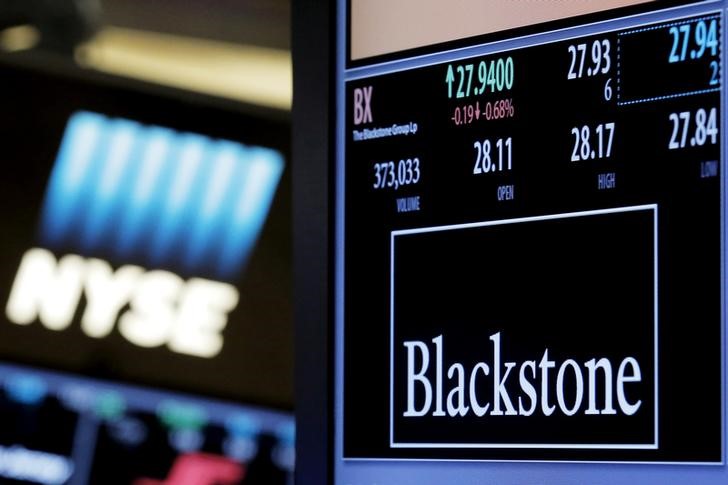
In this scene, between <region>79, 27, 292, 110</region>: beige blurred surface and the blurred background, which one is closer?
the blurred background

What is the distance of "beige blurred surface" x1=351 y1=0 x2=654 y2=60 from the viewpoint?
4.35 ft

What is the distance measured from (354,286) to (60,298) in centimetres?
293

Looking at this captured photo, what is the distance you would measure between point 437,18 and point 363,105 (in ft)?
0.39

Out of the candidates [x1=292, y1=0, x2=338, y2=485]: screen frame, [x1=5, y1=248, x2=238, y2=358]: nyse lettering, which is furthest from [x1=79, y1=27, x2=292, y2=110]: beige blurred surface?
[x1=292, y1=0, x2=338, y2=485]: screen frame

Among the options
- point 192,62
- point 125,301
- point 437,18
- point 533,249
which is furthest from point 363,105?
point 192,62

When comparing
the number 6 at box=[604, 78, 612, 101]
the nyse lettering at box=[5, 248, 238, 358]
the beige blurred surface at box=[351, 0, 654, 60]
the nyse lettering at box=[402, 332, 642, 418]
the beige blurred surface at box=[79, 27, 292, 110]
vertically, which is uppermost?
the beige blurred surface at box=[79, 27, 292, 110]

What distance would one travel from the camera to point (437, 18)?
1.41 metres

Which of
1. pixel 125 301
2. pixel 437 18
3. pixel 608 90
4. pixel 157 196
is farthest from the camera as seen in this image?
pixel 157 196

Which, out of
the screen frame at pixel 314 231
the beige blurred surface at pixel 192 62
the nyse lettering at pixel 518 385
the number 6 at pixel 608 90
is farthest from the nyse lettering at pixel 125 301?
the number 6 at pixel 608 90

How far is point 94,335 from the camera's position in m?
4.18

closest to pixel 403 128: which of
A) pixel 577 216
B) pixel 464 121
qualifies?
pixel 464 121

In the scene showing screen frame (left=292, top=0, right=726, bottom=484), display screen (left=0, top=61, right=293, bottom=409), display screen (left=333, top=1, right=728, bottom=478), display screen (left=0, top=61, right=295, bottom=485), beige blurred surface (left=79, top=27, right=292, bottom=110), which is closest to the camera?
display screen (left=333, top=1, right=728, bottom=478)

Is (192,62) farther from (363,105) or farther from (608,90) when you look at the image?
(608,90)

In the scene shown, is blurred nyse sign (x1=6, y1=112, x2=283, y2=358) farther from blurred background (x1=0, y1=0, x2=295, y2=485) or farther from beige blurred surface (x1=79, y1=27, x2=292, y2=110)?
beige blurred surface (x1=79, y1=27, x2=292, y2=110)
